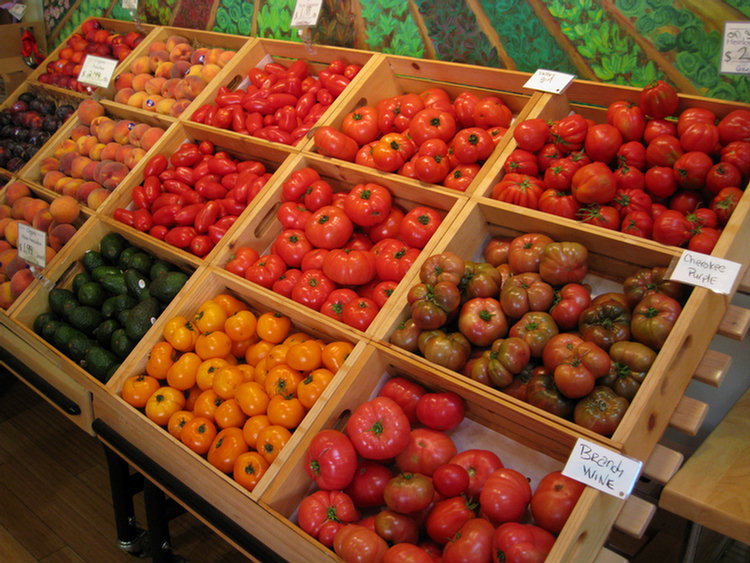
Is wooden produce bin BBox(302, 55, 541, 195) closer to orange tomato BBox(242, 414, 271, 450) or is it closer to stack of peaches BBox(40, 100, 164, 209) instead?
orange tomato BBox(242, 414, 271, 450)

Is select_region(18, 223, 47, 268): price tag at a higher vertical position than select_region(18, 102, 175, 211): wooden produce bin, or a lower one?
lower

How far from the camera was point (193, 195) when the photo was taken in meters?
2.79

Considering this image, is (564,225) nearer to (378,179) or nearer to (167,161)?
(378,179)

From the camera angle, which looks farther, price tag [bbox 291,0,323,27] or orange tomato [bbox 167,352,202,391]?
price tag [bbox 291,0,323,27]

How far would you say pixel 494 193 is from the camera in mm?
1986

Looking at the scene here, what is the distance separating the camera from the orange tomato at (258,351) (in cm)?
214

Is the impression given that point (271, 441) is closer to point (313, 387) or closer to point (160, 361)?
point (313, 387)

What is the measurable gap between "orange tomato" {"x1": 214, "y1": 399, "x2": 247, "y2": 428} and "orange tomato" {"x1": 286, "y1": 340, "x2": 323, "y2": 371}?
26cm

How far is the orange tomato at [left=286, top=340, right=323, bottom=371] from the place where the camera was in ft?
6.30

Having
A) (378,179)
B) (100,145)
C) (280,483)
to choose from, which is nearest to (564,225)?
(378,179)

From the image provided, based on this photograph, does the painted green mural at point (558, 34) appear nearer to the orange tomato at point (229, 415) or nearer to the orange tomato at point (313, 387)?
the orange tomato at point (313, 387)

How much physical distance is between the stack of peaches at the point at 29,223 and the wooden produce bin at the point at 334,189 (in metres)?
1.14

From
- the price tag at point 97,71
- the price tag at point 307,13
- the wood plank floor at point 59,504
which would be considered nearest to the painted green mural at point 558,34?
the price tag at point 307,13

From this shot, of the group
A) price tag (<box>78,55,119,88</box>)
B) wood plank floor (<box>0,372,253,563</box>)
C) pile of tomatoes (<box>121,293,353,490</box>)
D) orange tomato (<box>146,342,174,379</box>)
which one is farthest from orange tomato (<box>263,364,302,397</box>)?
price tag (<box>78,55,119,88</box>)
